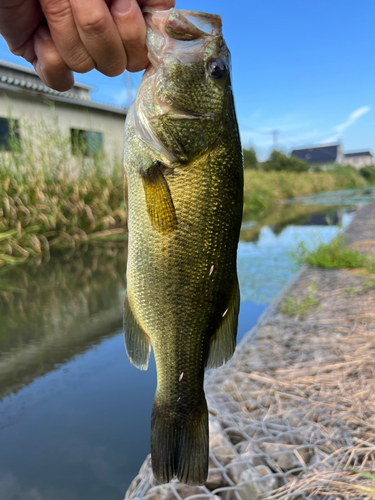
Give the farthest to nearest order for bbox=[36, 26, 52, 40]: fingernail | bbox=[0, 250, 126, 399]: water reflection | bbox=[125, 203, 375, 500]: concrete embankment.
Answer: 1. bbox=[0, 250, 126, 399]: water reflection
2. bbox=[125, 203, 375, 500]: concrete embankment
3. bbox=[36, 26, 52, 40]: fingernail

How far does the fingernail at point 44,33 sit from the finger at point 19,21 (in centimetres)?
2

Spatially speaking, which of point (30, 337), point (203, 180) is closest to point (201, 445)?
point (203, 180)

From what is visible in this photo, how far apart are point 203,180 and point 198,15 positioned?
0.65 m

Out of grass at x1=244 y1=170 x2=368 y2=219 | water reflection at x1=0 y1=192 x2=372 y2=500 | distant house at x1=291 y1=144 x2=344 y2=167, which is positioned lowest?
Answer: water reflection at x1=0 y1=192 x2=372 y2=500

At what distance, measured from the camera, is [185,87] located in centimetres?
136

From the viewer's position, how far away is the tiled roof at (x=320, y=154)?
72.1 metres

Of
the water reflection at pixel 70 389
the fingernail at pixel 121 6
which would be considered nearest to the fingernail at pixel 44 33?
the fingernail at pixel 121 6

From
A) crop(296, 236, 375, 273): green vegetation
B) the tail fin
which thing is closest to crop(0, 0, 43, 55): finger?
the tail fin

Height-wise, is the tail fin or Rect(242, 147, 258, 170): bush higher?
Rect(242, 147, 258, 170): bush

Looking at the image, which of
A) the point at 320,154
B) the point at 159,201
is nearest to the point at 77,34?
the point at 159,201

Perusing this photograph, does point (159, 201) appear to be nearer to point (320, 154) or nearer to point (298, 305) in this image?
point (298, 305)

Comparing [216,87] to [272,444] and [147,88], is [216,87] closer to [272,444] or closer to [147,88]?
[147,88]

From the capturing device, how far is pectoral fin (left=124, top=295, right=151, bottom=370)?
139 centimetres

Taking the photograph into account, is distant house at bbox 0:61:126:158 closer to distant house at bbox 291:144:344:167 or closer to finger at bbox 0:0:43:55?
finger at bbox 0:0:43:55
